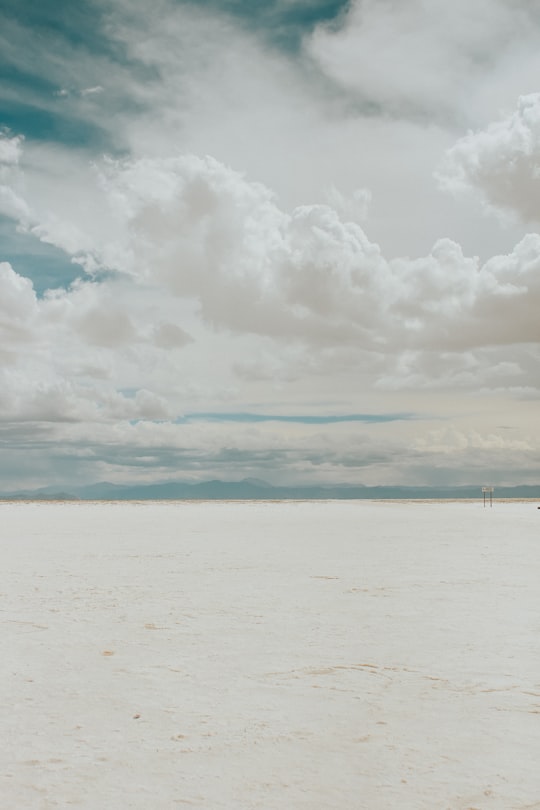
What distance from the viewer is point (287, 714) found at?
7637 millimetres

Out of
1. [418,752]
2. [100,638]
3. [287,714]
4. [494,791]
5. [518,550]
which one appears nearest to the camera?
[494,791]

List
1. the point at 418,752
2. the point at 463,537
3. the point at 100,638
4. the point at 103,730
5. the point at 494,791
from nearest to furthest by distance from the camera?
the point at 494,791, the point at 418,752, the point at 103,730, the point at 100,638, the point at 463,537

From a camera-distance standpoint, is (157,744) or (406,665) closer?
(157,744)

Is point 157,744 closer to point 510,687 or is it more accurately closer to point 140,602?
point 510,687

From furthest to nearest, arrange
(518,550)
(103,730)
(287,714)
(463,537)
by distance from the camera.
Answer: (463,537), (518,550), (287,714), (103,730)

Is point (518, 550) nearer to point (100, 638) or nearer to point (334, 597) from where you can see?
point (334, 597)

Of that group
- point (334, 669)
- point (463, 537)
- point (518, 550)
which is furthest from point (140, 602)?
point (463, 537)

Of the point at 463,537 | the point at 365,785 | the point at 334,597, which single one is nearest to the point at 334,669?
the point at 365,785

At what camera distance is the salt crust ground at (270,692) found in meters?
5.89

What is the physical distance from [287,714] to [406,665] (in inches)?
97.7

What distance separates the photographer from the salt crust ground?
589cm

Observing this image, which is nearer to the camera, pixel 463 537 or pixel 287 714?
pixel 287 714

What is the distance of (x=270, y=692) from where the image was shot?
27.5 feet

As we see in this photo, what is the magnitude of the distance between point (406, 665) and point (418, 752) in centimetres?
298
